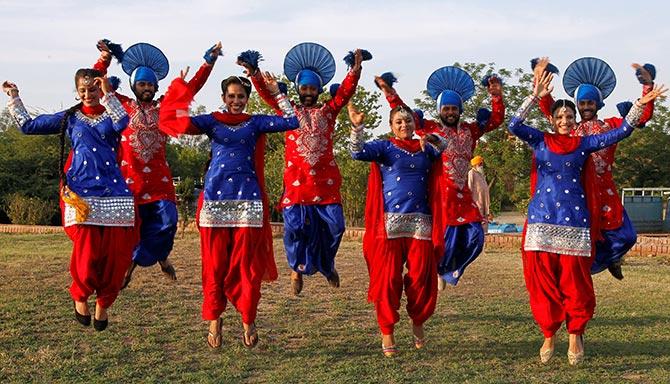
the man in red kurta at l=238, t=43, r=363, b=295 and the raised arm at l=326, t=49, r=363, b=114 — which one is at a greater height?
the raised arm at l=326, t=49, r=363, b=114

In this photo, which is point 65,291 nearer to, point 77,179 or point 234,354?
point 77,179

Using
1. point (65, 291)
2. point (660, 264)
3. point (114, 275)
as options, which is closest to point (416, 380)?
point (114, 275)

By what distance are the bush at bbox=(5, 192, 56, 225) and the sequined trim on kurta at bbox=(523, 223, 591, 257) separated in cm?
1709

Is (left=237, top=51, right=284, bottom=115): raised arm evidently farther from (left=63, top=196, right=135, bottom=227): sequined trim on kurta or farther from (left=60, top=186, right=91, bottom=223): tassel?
(left=60, top=186, right=91, bottom=223): tassel

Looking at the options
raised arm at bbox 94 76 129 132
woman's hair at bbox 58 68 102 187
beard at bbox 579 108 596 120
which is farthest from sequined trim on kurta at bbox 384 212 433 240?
woman's hair at bbox 58 68 102 187

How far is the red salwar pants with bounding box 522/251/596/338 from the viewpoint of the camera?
5801 millimetres

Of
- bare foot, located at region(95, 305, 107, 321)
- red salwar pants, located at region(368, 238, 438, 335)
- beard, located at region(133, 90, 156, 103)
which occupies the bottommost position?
bare foot, located at region(95, 305, 107, 321)

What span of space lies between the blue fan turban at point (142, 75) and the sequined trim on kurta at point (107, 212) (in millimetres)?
1486

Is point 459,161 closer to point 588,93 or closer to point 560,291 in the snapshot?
point 588,93

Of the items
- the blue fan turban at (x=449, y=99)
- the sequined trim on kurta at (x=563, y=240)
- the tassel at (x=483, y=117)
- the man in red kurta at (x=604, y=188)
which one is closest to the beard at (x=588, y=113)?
the man in red kurta at (x=604, y=188)

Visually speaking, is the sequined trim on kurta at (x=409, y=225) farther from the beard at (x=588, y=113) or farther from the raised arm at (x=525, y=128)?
the beard at (x=588, y=113)

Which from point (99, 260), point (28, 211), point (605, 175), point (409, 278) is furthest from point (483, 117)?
point (28, 211)

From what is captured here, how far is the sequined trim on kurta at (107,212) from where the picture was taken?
5.96m

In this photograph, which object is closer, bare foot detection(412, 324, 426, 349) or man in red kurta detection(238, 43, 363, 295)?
bare foot detection(412, 324, 426, 349)
